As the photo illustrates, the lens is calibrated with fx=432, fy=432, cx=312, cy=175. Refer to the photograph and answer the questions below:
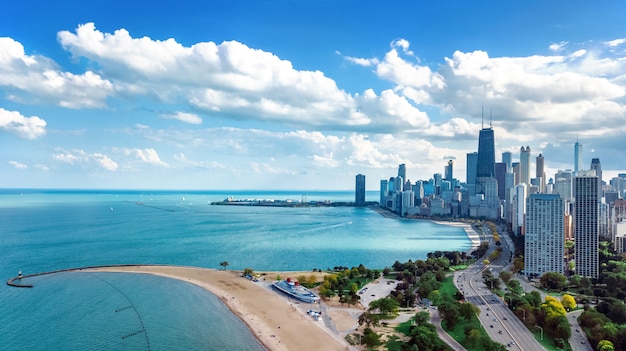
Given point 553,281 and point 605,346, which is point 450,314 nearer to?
point 605,346

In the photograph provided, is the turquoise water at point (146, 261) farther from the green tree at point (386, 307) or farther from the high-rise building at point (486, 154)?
the high-rise building at point (486, 154)

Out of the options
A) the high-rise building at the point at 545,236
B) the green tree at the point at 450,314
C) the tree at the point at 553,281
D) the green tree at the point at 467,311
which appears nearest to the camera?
the green tree at the point at 450,314

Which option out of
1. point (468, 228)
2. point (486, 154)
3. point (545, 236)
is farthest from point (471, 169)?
point (545, 236)

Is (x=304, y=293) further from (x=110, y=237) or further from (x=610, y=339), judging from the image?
(x=110, y=237)

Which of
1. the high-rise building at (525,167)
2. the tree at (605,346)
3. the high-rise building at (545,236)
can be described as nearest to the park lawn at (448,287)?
the high-rise building at (545,236)

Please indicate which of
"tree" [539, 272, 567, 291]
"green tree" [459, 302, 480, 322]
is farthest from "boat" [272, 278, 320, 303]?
"tree" [539, 272, 567, 291]

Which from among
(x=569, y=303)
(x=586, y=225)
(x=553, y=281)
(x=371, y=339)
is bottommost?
(x=371, y=339)

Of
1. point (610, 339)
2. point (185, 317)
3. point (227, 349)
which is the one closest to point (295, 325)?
point (227, 349)

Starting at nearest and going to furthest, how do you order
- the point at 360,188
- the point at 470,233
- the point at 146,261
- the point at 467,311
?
1. the point at 467,311
2. the point at 146,261
3. the point at 470,233
4. the point at 360,188
